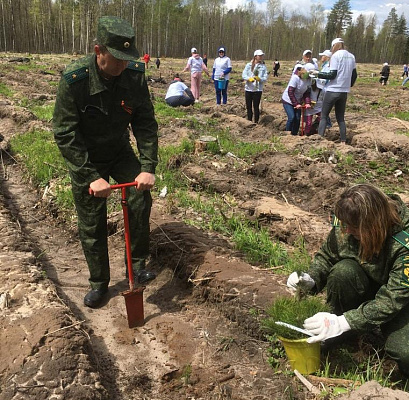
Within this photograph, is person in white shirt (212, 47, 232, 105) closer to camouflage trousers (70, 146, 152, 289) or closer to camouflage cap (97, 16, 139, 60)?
camouflage trousers (70, 146, 152, 289)

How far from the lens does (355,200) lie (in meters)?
2.12

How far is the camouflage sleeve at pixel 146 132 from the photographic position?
3.02 m

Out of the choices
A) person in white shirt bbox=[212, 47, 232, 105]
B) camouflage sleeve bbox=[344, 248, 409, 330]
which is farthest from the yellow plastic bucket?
person in white shirt bbox=[212, 47, 232, 105]

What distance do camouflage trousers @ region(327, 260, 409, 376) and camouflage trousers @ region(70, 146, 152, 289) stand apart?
1.44m

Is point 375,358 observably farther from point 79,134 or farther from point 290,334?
point 79,134

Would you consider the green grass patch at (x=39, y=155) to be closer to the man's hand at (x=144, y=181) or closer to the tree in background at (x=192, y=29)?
the man's hand at (x=144, y=181)

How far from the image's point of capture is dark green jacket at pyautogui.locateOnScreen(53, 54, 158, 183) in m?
2.70

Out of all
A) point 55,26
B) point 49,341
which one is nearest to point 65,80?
point 49,341

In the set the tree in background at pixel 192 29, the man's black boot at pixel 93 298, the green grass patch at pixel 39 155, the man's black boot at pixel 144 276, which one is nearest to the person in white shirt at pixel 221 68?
the green grass patch at pixel 39 155

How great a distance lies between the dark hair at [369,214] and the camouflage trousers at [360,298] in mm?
237

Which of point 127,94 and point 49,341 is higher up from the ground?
point 127,94

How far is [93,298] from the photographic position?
10.3ft

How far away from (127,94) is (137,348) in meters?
1.73

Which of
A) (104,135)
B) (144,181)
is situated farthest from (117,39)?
(144,181)
